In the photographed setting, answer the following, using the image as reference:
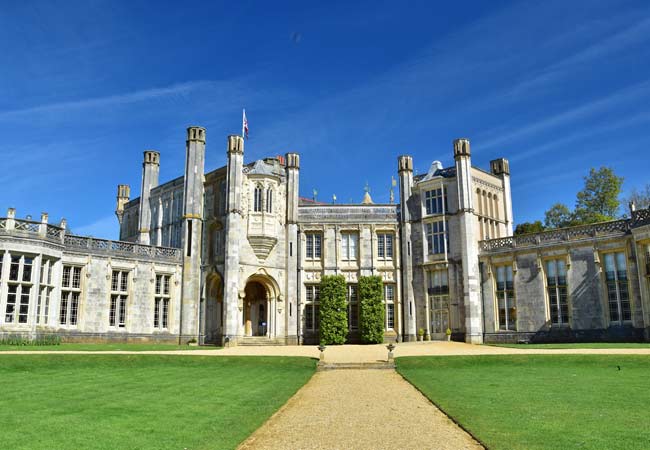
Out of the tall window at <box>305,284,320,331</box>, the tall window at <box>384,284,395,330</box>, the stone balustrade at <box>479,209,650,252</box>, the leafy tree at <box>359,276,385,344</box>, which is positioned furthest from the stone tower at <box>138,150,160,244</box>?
the stone balustrade at <box>479,209,650,252</box>

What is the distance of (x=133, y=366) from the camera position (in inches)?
818

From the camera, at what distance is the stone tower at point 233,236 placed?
121ft

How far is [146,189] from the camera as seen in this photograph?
153 ft

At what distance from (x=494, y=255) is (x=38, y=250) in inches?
1087

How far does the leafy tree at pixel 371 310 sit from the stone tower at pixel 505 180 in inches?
439

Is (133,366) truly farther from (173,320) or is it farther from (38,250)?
(173,320)

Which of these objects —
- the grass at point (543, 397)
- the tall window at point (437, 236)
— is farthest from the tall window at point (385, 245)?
the grass at point (543, 397)

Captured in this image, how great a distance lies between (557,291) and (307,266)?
56.4 feet

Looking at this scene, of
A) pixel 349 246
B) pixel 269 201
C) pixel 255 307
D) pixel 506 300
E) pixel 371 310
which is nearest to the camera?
pixel 506 300

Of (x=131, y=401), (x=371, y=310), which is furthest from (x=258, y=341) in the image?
(x=131, y=401)

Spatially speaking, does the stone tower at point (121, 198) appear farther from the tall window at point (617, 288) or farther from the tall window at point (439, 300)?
the tall window at point (617, 288)

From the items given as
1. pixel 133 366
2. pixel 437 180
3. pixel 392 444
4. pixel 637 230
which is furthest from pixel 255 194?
pixel 392 444

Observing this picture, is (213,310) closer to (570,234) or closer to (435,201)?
(435,201)

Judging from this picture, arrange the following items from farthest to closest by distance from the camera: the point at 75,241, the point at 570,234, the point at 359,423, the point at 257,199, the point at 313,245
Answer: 1. the point at 313,245
2. the point at 257,199
3. the point at 75,241
4. the point at 570,234
5. the point at 359,423
